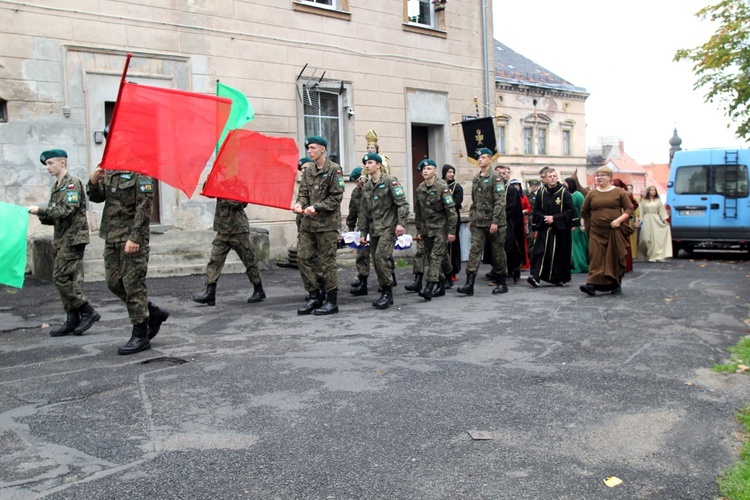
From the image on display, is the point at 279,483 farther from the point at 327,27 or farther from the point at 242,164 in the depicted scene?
the point at 327,27

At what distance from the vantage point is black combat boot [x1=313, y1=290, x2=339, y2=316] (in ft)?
29.0

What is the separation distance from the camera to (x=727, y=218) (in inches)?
690

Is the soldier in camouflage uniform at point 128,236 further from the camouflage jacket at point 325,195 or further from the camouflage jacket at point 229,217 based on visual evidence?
the camouflage jacket at point 229,217

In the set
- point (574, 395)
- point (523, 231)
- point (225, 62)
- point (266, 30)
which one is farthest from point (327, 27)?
point (574, 395)

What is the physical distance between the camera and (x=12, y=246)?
6766 millimetres

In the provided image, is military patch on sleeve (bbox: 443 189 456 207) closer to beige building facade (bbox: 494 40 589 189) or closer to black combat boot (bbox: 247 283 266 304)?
black combat boot (bbox: 247 283 266 304)

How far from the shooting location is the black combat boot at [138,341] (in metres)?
6.68

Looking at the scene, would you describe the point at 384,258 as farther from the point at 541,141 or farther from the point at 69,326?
the point at 541,141

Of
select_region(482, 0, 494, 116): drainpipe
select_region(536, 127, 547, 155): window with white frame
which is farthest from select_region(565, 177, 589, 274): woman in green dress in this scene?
select_region(536, 127, 547, 155): window with white frame

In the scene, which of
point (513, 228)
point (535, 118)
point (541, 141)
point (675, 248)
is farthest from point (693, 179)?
point (541, 141)

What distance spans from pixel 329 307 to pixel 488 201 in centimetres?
329

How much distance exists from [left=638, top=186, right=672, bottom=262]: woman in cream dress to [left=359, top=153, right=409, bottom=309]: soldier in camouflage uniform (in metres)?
9.62

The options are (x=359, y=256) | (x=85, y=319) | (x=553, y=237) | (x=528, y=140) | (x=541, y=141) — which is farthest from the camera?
(x=541, y=141)

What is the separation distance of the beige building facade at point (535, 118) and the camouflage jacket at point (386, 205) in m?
42.7
